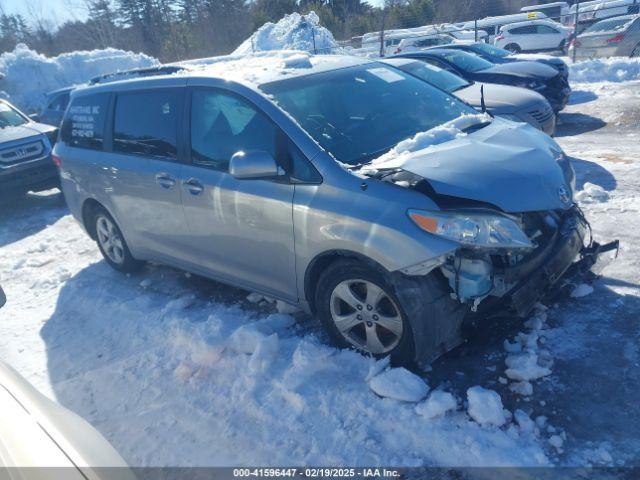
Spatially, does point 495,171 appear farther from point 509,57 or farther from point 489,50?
point 489,50

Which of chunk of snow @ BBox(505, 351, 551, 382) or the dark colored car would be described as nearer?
chunk of snow @ BBox(505, 351, 551, 382)

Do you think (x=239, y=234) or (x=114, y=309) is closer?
(x=239, y=234)

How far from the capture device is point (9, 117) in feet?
31.3

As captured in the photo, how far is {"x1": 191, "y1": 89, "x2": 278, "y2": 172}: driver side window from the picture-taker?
12.0 ft

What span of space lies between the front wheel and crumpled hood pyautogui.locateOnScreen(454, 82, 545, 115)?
4640 millimetres

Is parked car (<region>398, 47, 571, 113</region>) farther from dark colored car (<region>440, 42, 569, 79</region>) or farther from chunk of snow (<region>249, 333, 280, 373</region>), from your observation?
chunk of snow (<region>249, 333, 280, 373</region>)

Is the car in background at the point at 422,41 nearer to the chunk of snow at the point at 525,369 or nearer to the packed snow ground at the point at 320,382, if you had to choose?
the packed snow ground at the point at 320,382

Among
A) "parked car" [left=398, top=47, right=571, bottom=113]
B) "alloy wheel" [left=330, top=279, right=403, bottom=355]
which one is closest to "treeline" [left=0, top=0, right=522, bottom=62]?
"parked car" [left=398, top=47, right=571, bottom=113]

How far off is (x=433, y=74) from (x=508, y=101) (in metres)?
1.34

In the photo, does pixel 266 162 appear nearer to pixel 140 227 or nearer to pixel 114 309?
pixel 140 227

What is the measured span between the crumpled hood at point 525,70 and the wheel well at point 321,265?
8114mm

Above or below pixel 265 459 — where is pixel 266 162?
above

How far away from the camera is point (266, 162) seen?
338 cm

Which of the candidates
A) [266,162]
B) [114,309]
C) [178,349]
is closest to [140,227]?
[114,309]
